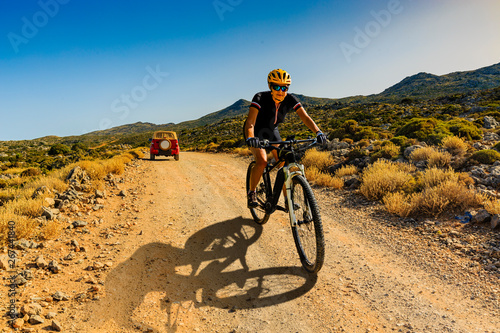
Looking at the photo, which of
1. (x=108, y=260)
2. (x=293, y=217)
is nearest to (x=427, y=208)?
(x=293, y=217)

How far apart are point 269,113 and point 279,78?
0.67 m

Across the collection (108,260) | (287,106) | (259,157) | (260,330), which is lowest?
(260,330)

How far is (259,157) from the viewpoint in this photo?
4.83m

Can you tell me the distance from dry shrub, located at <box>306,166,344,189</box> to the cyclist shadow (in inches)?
186

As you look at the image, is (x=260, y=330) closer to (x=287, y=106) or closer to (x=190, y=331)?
(x=190, y=331)

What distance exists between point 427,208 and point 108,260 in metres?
6.52

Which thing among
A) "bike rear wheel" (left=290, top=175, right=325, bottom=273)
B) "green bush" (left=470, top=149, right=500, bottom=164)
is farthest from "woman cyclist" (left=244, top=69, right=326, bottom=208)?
"green bush" (left=470, top=149, right=500, bottom=164)

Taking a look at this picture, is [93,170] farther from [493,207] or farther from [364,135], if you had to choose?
[364,135]

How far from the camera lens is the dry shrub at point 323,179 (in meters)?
8.63

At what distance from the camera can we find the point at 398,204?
6.03m

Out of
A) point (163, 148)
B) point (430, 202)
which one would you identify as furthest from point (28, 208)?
point (163, 148)

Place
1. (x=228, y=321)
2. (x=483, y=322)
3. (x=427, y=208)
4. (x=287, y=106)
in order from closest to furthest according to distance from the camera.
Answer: (x=483, y=322)
(x=228, y=321)
(x=287, y=106)
(x=427, y=208)

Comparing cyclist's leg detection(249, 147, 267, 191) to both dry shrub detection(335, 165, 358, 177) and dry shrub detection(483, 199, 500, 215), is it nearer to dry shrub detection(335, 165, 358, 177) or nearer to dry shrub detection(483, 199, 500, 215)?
dry shrub detection(483, 199, 500, 215)

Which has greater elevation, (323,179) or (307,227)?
(307,227)
